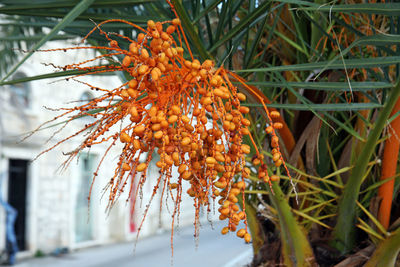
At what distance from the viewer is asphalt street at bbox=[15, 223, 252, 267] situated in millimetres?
6152

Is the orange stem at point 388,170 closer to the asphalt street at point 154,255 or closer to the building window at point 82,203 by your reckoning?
the asphalt street at point 154,255

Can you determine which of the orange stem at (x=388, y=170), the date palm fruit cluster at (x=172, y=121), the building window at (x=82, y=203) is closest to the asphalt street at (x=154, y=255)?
the building window at (x=82, y=203)

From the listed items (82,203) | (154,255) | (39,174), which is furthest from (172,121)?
(82,203)

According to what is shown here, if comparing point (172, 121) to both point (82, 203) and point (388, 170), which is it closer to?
point (388, 170)

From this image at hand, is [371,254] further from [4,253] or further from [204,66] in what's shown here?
[4,253]

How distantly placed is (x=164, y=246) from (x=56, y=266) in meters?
2.45

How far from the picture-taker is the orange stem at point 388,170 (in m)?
0.81

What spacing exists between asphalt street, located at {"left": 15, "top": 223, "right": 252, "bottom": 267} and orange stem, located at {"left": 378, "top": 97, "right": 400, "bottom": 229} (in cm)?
451

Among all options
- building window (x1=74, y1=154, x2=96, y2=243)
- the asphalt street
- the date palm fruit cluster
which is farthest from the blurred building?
the date palm fruit cluster

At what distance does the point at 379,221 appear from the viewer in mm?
861

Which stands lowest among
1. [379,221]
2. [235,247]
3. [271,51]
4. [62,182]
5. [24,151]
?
[235,247]

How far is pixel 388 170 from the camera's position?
32.9 inches

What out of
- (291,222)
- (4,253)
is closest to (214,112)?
(291,222)

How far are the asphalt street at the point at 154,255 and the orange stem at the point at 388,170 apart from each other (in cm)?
451
